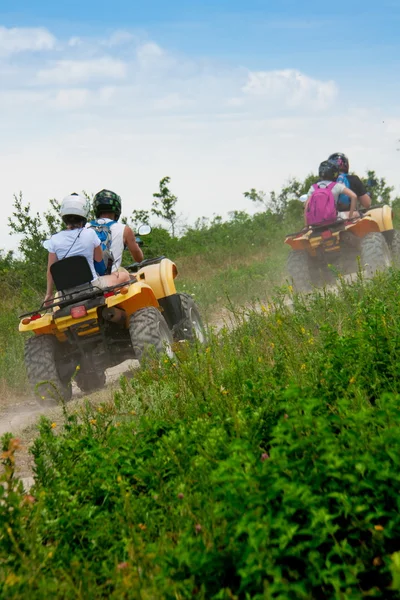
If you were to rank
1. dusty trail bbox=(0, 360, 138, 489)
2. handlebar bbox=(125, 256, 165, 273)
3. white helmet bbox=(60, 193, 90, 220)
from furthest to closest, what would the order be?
handlebar bbox=(125, 256, 165, 273)
white helmet bbox=(60, 193, 90, 220)
dusty trail bbox=(0, 360, 138, 489)

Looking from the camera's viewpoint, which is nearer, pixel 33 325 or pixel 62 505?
pixel 62 505

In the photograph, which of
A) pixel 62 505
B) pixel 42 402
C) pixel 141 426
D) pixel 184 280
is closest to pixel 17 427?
pixel 42 402

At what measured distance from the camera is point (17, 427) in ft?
23.9

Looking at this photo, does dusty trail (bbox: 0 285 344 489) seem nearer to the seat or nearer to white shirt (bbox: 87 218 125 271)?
the seat

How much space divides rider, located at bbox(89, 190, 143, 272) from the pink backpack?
4738 millimetres

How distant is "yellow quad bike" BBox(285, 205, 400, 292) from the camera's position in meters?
12.2

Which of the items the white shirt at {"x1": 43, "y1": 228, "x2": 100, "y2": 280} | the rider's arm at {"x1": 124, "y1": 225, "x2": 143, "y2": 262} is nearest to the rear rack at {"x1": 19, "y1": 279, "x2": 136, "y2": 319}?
the white shirt at {"x1": 43, "y1": 228, "x2": 100, "y2": 280}

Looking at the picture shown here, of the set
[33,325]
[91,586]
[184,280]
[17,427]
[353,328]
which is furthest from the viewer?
[184,280]

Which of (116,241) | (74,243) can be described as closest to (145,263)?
(116,241)

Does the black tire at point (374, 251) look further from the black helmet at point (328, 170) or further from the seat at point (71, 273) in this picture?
the seat at point (71, 273)

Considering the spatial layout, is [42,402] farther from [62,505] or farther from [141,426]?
[62,505]

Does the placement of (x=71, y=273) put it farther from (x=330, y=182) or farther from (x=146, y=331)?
(x=330, y=182)

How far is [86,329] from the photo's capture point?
7832 millimetres

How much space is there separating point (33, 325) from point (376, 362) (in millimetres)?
4331
